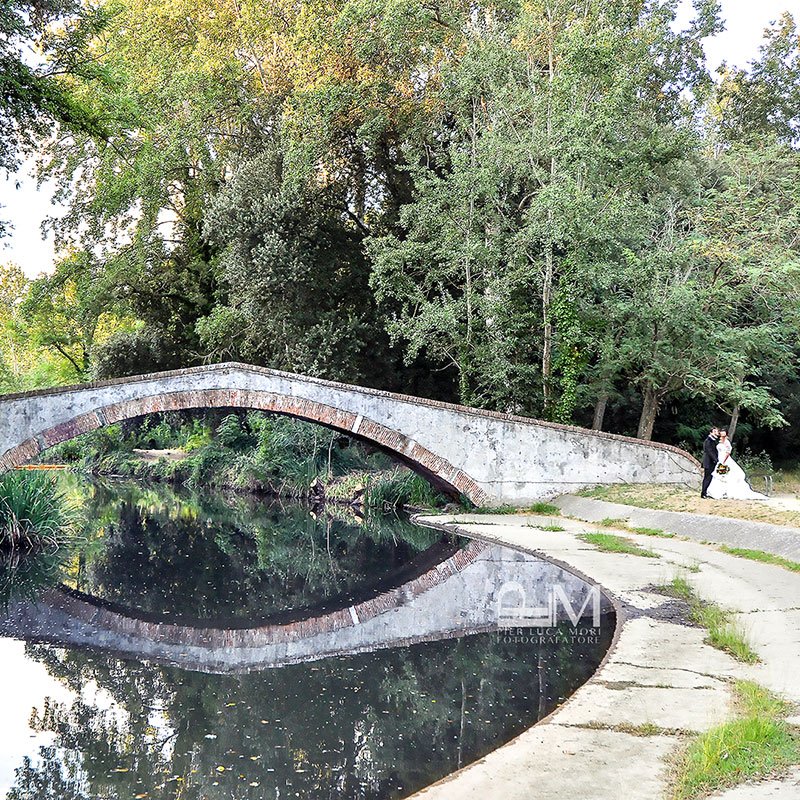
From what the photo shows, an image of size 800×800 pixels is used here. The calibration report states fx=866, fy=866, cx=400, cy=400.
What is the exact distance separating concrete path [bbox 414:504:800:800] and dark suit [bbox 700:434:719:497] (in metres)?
5.23

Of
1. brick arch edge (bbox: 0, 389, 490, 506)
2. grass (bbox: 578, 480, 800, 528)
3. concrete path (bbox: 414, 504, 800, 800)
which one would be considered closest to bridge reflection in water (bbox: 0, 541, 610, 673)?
concrete path (bbox: 414, 504, 800, 800)

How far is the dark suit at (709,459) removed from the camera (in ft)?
50.0

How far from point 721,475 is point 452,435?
17.2 feet

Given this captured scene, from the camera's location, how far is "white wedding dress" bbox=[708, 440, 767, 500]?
15.0 m

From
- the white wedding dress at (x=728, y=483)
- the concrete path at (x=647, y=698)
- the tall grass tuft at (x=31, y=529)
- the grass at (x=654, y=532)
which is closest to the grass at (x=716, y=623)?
the concrete path at (x=647, y=698)

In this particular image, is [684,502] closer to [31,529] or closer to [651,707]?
[651,707]

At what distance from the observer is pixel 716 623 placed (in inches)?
287

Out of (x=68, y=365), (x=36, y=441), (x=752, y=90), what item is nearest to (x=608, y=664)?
(x=36, y=441)

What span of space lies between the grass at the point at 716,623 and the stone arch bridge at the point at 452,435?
8.39 m

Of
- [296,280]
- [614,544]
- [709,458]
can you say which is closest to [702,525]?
[614,544]

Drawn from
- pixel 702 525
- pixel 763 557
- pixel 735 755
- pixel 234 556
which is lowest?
pixel 234 556

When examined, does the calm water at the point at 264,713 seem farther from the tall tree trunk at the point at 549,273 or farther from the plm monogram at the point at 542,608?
the tall tree trunk at the point at 549,273

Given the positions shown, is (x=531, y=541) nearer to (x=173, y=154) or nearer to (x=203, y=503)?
(x=203, y=503)

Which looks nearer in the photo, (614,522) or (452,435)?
(614,522)
